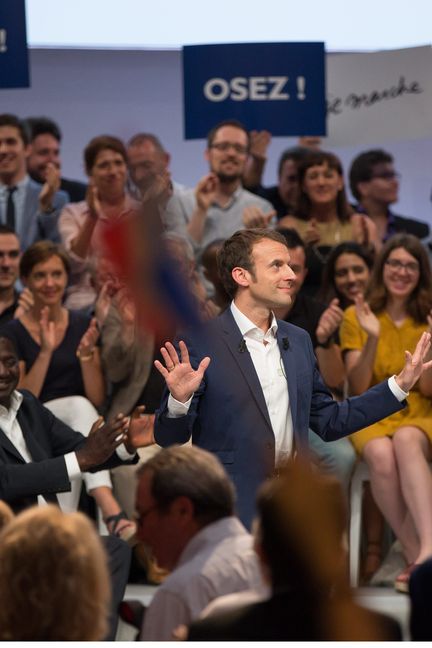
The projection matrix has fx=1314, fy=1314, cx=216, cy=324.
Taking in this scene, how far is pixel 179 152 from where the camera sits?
7.41 m

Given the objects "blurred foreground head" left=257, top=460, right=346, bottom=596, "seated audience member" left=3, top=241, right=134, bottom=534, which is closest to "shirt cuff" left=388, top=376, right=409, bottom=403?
"blurred foreground head" left=257, top=460, right=346, bottom=596

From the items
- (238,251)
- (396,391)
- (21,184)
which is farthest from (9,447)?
(21,184)

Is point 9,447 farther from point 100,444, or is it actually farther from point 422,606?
point 422,606

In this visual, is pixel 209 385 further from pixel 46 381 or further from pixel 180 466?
pixel 46 381

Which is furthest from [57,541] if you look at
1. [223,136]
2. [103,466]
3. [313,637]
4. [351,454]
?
[223,136]

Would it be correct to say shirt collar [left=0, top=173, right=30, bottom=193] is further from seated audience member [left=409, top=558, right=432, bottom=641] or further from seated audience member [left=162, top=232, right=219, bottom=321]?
seated audience member [left=409, top=558, right=432, bottom=641]

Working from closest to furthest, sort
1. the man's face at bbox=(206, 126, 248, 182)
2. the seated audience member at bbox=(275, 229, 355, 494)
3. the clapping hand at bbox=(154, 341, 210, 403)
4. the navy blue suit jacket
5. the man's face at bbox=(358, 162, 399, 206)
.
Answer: the clapping hand at bbox=(154, 341, 210, 403), the navy blue suit jacket, the seated audience member at bbox=(275, 229, 355, 494), the man's face at bbox=(206, 126, 248, 182), the man's face at bbox=(358, 162, 399, 206)

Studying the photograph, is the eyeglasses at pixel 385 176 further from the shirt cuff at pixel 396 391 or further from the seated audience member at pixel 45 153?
the shirt cuff at pixel 396 391

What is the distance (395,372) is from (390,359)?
0.06 m

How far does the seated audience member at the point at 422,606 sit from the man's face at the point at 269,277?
149 centimetres

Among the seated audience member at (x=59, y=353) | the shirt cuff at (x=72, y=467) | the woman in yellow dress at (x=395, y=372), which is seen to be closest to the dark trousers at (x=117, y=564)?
the shirt cuff at (x=72, y=467)

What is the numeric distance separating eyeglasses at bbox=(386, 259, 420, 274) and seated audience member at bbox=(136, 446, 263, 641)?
2.83 meters

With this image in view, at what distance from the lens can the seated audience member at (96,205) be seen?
21.2 feet

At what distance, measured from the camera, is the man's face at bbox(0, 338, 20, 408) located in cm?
502
